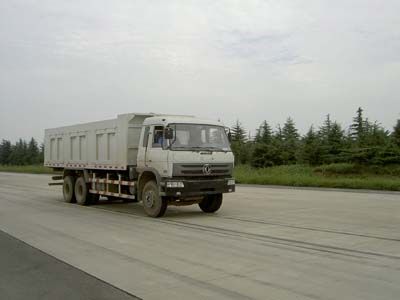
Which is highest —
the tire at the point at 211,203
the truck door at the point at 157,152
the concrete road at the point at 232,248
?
the truck door at the point at 157,152

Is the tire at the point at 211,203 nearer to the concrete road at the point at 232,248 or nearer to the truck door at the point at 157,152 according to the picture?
the concrete road at the point at 232,248

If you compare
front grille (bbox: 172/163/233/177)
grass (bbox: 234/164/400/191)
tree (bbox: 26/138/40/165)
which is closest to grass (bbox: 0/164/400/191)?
grass (bbox: 234/164/400/191)

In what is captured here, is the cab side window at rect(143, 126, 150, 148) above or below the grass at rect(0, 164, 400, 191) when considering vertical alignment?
above

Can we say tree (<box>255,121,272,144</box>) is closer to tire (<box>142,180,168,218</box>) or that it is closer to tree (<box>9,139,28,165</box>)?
tire (<box>142,180,168,218</box>)

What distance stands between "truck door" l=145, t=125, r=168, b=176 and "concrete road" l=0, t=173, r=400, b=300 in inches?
58.9

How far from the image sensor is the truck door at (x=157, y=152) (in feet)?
46.3

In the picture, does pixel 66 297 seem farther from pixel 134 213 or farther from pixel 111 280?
pixel 134 213

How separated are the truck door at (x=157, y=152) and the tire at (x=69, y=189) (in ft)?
20.7

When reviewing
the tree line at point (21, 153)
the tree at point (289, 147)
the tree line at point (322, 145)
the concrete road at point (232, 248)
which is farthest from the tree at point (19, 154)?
the concrete road at point (232, 248)

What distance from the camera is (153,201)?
48.0 ft

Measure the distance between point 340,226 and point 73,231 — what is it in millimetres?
6388

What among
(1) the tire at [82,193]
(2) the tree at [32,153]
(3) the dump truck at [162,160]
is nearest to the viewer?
(3) the dump truck at [162,160]

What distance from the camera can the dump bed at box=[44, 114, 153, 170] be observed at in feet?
52.9

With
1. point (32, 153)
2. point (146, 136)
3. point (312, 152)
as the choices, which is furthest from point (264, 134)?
point (32, 153)
